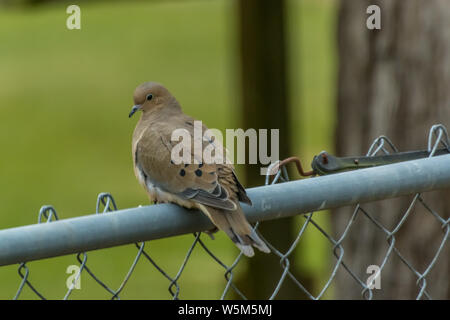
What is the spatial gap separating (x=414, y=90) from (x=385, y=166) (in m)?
2.65

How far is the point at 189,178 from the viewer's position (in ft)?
11.3

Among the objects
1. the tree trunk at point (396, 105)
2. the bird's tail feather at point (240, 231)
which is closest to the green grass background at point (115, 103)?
the tree trunk at point (396, 105)

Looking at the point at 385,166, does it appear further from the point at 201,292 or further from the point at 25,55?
the point at 25,55

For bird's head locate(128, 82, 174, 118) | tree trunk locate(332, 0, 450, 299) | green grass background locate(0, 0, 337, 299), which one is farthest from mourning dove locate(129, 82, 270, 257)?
green grass background locate(0, 0, 337, 299)

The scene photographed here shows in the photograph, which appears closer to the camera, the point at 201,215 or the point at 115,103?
the point at 201,215

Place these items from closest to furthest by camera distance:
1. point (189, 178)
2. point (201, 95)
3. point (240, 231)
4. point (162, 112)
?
point (240, 231), point (189, 178), point (162, 112), point (201, 95)

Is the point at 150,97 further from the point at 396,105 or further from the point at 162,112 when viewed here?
the point at 396,105

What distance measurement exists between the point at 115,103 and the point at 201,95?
1478 millimetres

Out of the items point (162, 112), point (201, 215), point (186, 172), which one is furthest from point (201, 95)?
point (201, 215)

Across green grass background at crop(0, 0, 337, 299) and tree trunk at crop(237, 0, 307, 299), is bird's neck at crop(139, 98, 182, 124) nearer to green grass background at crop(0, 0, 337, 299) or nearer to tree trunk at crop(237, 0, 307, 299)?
tree trunk at crop(237, 0, 307, 299)

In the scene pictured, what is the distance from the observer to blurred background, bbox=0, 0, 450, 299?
5.79 metres

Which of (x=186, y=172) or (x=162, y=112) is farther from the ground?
(x=162, y=112)

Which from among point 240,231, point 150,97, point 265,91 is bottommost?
point 240,231

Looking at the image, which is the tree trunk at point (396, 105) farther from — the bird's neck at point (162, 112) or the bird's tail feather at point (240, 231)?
the bird's tail feather at point (240, 231)
